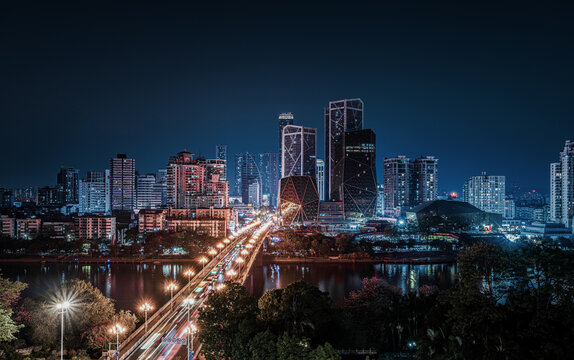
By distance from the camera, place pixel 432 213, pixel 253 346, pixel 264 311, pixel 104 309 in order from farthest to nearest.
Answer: pixel 432 213 → pixel 104 309 → pixel 264 311 → pixel 253 346

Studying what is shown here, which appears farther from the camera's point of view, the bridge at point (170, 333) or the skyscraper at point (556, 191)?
the skyscraper at point (556, 191)

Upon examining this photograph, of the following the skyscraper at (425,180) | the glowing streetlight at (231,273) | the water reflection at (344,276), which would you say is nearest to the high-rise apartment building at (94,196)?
the water reflection at (344,276)

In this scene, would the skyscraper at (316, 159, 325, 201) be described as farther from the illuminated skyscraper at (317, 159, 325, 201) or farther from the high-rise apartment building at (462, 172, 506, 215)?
the high-rise apartment building at (462, 172, 506, 215)

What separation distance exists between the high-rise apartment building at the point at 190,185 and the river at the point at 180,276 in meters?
21.1

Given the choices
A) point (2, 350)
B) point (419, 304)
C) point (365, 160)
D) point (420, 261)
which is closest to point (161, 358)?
point (2, 350)

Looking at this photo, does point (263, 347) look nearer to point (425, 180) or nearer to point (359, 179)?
point (359, 179)

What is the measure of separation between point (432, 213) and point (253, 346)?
124 ft

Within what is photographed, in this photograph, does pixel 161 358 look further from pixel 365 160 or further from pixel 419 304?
pixel 365 160

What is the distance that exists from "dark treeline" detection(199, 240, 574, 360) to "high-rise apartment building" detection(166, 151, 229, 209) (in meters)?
38.5

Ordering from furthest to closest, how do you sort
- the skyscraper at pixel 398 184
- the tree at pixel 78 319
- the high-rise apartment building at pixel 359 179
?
1. the skyscraper at pixel 398 184
2. the high-rise apartment building at pixel 359 179
3. the tree at pixel 78 319

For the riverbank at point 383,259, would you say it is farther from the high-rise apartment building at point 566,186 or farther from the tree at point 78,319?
the tree at point 78,319

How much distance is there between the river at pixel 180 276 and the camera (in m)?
18.2

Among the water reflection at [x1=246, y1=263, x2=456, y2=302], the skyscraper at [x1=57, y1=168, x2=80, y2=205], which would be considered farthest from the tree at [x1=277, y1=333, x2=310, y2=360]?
the skyscraper at [x1=57, y1=168, x2=80, y2=205]

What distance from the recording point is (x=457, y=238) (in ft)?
102
